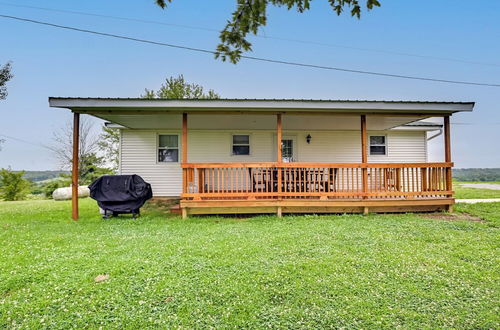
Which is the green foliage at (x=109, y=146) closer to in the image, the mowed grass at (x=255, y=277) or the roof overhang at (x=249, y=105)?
the roof overhang at (x=249, y=105)

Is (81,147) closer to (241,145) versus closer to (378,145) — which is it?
(241,145)

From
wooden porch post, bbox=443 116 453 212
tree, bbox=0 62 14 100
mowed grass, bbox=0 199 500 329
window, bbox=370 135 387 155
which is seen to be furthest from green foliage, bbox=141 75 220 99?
wooden porch post, bbox=443 116 453 212

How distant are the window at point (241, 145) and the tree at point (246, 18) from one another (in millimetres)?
6383

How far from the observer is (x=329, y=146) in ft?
30.8

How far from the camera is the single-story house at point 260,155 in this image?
6.03 m

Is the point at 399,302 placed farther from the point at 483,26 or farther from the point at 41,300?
the point at 483,26

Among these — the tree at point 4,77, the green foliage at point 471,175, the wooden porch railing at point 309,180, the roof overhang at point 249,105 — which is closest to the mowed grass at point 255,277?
the wooden porch railing at point 309,180

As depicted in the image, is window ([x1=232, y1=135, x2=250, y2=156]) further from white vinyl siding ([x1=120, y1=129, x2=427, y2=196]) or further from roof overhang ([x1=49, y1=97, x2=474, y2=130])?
roof overhang ([x1=49, y1=97, x2=474, y2=130])

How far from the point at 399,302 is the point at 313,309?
87 centimetres

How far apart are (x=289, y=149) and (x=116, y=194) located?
5.91 m

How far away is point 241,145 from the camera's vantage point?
9.12m

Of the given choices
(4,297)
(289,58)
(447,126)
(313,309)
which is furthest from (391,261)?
(289,58)

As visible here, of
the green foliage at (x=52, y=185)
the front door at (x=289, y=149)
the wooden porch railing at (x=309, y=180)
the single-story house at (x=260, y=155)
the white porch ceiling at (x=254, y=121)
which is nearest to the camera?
the single-story house at (x=260, y=155)

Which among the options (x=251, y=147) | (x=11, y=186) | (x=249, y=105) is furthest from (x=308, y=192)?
(x=11, y=186)
